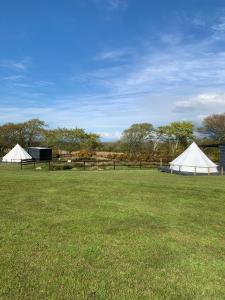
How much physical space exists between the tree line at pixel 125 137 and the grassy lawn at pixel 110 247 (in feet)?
171

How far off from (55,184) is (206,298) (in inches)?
548

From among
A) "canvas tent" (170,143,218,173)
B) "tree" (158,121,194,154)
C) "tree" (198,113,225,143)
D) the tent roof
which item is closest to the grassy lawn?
"canvas tent" (170,143,218,173)

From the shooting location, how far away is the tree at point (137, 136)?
67.8 meters

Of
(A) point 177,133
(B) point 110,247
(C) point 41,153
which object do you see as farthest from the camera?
(A) point 177,133

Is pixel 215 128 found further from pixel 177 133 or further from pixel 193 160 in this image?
pixel 193 160

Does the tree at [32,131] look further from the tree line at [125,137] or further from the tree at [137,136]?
the tree at [137,136]

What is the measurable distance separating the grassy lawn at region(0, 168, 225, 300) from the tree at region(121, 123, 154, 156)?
5351cm

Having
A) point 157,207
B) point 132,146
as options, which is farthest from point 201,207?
point 132,146

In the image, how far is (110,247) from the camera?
302 inches

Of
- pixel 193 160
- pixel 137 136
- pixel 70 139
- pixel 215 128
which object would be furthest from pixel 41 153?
pixel 215 128

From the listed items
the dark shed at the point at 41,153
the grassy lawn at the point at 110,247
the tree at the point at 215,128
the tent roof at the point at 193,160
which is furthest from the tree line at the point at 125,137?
the grassy lawn at the point at 110,247

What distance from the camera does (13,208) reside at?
1175cm

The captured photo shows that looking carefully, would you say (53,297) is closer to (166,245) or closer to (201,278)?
(201,278)

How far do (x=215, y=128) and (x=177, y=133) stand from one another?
26.7 ft
